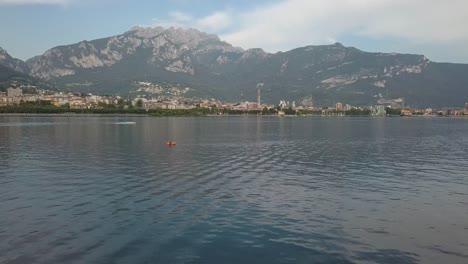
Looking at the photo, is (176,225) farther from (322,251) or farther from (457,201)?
(457,201)

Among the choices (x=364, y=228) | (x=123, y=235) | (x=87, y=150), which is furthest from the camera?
(x=87, y=150)

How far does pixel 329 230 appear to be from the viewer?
22.5m

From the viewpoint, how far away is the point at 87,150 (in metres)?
61.8

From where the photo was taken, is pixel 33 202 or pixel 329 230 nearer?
pixel 329 230

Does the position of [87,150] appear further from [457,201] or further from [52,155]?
[457,201]

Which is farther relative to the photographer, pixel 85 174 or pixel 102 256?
pixel 85 174

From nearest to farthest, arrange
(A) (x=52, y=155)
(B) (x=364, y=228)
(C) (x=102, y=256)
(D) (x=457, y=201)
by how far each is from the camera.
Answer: (C) (x=102, y=256) → (B) (x=364, y=228) → (D) (x=457, y=201) → (A) (x=52, y=155)

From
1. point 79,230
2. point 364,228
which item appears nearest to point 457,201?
point 364,228

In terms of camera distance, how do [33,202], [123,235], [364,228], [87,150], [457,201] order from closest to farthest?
1. [123,235]
2. [364,228]
3. [33,202]
4. [457,201]
5. [87,150]

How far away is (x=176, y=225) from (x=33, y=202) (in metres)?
10.7

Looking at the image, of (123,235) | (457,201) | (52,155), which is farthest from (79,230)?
(52,155)

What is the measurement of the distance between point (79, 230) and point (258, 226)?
8651mm

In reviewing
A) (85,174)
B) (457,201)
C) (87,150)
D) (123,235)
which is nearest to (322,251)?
(123,235)

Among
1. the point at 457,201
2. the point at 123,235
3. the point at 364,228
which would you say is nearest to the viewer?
the point at 123,235
